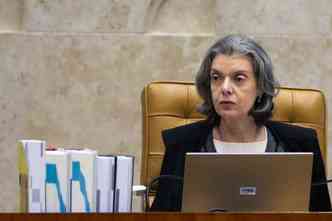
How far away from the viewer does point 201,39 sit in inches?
171

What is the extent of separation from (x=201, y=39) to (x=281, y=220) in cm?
221

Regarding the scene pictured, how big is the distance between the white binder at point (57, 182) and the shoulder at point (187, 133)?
0.85m

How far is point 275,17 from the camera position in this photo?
4367 mm

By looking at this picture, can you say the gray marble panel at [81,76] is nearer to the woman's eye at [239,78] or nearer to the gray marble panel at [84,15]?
the gray marble panel at [84,15]

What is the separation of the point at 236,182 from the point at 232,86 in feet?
2.21

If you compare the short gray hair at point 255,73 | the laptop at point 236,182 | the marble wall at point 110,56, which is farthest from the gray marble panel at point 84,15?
the laptop at point 236,182

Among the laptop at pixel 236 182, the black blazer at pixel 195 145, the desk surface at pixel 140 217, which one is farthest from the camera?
the black blazer at pixel 195 145

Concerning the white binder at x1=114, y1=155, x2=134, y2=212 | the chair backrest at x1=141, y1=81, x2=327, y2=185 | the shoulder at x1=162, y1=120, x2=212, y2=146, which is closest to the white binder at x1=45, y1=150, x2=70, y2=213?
the white binder at x1=114, y1=155, x2=134, y2=212

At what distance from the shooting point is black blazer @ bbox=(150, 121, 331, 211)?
310 centimetres

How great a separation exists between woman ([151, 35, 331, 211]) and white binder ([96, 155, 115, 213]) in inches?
26.2

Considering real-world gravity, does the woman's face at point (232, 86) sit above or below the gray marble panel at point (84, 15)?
below

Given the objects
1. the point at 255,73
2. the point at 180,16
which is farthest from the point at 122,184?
the point at 180,16

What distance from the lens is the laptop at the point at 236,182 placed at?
253 cm

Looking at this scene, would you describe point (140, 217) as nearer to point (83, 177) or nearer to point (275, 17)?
point (83, 177)
